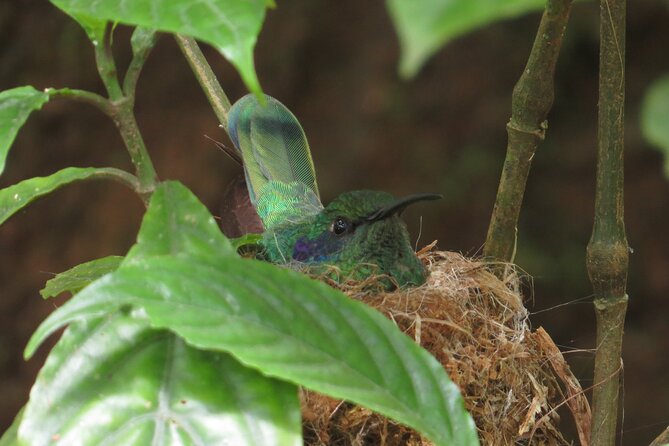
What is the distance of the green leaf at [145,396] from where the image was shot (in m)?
0.90

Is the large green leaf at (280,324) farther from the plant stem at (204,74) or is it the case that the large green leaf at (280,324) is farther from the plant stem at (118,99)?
the plant stem at (204,74)

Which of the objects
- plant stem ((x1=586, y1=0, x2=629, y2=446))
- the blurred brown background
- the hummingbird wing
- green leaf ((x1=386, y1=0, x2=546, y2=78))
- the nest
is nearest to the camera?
green leaf ((x1=386, y1=0, x2=546, y2=78))

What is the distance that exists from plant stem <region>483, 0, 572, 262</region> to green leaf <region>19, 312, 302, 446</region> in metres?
0.65

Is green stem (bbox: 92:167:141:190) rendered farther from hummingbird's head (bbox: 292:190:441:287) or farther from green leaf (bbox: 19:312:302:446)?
hummingbird's head (bbox: 292:190:441:287)

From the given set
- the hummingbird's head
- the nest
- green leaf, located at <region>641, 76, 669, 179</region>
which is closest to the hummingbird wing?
the hummingbird's head

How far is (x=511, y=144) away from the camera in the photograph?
4.82 feet

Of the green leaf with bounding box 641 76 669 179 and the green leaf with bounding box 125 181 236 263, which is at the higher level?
the green leaf with bounding box 641 76 669 179

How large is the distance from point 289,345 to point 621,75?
2.11 feet

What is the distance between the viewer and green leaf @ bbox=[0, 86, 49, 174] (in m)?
0.97

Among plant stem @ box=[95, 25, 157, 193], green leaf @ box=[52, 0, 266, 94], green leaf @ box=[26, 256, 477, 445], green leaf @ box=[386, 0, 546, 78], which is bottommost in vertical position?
green leaf @ box=[26, 256, 477, 445]

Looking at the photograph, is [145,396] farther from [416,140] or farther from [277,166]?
[416,140]

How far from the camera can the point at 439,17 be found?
47 cm

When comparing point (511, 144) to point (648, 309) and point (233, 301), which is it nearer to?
point (233, 301)

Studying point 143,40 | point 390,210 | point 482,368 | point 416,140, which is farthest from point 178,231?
point 416,140
